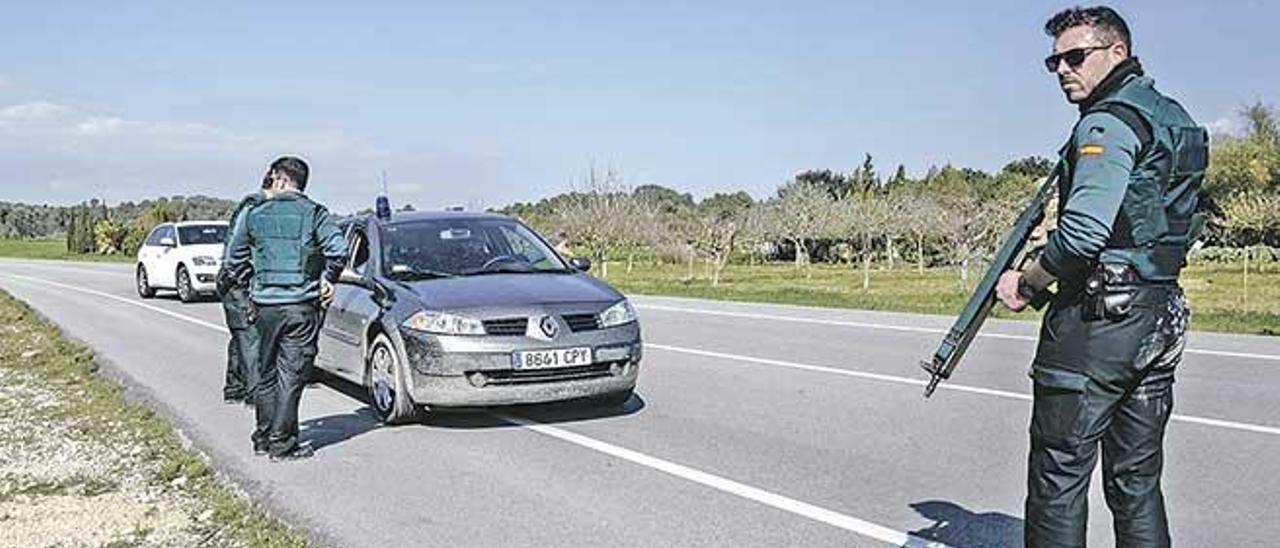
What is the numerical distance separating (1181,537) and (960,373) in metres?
5.68

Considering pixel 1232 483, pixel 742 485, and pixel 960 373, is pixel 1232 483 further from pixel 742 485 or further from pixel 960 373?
pixel 960 373

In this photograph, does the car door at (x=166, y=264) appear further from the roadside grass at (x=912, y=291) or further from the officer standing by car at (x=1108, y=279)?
the officer standing by car at (x=1108, y=279)

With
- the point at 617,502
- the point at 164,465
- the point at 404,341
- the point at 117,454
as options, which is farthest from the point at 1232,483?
the point at 117,454

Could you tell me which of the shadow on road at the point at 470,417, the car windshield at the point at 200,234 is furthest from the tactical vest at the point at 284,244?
the car windshield at the point at 200,234

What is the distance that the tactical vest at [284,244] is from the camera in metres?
7.16

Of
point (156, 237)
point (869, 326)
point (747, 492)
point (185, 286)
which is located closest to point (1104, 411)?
point (747, 492)

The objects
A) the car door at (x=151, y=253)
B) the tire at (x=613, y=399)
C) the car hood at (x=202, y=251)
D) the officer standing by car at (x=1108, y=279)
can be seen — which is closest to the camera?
the officer standing by car at (x=1108, y=279)

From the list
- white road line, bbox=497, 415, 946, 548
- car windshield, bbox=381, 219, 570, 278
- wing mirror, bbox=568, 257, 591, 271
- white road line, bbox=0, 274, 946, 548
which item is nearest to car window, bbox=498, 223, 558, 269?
car windshield, bbox=381, 219, 570, 278

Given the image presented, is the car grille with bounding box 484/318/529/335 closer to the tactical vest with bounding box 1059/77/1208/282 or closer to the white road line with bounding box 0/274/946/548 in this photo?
the white road line with bounding box 0/274/946/548

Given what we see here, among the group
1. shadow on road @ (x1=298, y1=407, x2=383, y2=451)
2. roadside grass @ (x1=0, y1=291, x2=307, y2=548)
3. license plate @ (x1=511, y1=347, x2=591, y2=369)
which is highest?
license plate @ (x1=511, y1=347, x2=591, y2=369)

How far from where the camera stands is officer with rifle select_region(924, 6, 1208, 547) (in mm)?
3520

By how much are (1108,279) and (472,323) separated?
5.01 metres

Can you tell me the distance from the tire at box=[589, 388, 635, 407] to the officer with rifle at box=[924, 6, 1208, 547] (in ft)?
15.6

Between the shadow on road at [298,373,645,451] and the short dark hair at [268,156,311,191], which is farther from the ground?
the short dark hair at [268,156,311,191]
